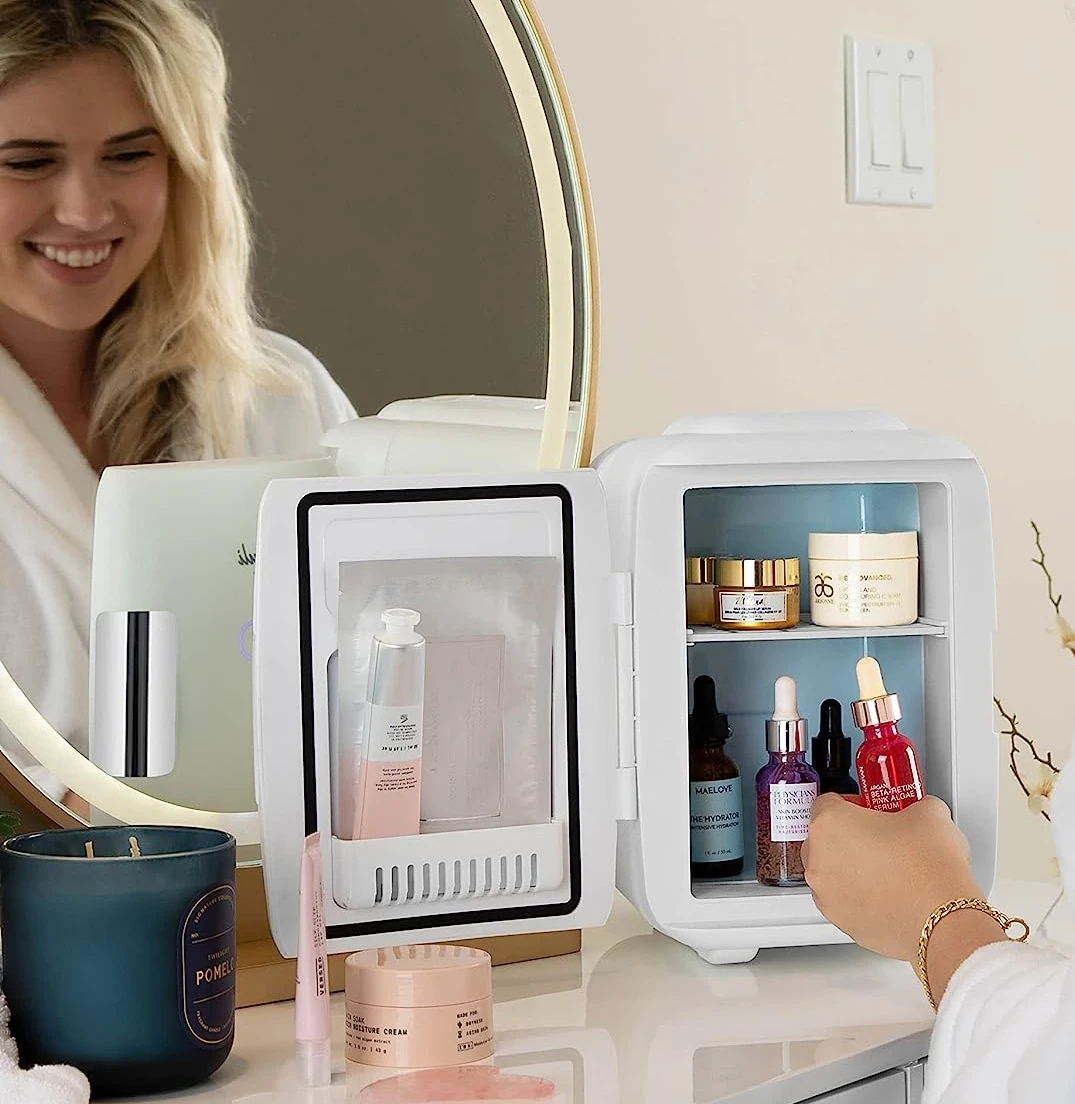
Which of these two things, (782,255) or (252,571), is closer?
(252,571)

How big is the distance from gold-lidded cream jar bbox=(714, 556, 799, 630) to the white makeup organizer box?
0.01 m

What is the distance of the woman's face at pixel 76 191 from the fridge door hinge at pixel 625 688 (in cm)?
34

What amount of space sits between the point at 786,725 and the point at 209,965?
39 centimetres

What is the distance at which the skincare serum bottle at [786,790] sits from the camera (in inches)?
36.7

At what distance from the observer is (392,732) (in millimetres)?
842

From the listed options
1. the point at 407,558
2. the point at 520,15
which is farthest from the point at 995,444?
the point at 407,558

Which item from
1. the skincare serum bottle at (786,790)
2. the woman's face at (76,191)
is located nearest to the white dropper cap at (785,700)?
the skincare serum bottle at (786,790)

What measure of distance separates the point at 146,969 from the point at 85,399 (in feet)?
1.14

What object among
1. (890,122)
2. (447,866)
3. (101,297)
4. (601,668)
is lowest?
(447,866)

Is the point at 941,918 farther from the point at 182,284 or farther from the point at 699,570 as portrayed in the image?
the point at 182,284

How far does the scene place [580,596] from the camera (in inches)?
35.3

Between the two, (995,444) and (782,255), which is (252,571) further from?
(995,444)

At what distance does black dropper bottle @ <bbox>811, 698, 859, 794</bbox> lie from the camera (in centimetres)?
96

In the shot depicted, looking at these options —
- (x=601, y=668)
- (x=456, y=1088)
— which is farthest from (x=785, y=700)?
(x=456, y=1088)
